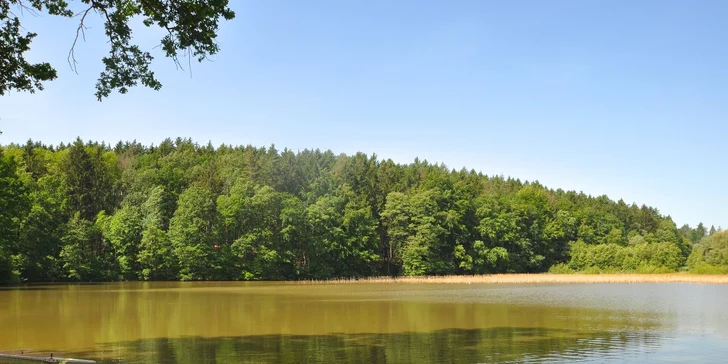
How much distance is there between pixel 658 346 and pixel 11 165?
5655 cm

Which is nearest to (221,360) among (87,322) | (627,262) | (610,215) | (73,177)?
(87,322)

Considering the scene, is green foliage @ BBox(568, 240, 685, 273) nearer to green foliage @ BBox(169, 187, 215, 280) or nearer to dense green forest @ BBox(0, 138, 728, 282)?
dense green forest @ BBox(0, 138, 728, 282)

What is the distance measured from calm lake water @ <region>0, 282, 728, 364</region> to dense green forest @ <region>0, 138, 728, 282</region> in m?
→ 32.7

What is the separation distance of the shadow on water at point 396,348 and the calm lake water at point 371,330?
4 cm

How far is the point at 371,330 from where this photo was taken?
2631 cm

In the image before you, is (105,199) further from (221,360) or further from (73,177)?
(221,360)

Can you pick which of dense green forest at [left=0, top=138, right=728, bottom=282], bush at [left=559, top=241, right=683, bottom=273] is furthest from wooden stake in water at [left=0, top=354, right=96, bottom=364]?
bush at [left=559, top=241, right=683, bottom=273]

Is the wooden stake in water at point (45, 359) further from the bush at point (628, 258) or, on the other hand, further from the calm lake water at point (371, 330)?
the bush at point (628, 258)

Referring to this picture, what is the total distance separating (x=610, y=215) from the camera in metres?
123

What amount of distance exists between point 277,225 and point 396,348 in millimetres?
64216

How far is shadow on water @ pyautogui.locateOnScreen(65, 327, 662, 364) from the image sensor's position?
19094 mm

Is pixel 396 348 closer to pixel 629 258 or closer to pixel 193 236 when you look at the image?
pixel 193 236

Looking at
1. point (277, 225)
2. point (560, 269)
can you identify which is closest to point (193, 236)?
point (277, 225)

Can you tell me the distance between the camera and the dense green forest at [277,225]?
7556cm
